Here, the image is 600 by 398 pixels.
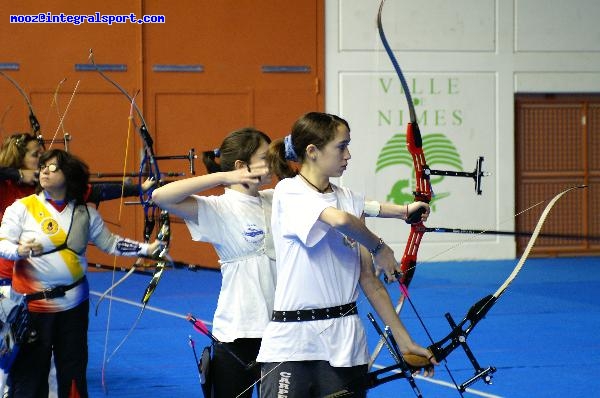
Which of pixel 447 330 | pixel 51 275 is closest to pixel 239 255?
pixel 51 275

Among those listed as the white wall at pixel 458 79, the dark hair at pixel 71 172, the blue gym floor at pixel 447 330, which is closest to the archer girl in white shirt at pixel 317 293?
the dark hair at pixel 71 172

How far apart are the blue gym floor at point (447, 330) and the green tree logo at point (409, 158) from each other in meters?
1.13

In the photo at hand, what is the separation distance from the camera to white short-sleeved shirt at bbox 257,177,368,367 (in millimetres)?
3070

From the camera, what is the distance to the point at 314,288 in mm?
3074

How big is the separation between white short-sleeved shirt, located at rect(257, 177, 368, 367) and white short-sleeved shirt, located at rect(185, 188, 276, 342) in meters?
0.56

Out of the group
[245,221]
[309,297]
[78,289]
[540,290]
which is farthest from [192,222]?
[540,290]

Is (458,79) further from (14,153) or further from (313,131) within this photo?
(313,131)

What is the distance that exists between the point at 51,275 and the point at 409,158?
31.9 feet

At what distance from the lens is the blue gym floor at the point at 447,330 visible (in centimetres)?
599

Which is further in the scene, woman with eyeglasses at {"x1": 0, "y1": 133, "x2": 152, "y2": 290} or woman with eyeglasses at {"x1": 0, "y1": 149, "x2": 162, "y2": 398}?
woman with eyeglasses at {"x1": 0, "y1": 133, "x2": 152, "y2": 290}

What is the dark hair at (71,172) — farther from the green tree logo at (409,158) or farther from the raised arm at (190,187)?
the green tree logo at (409,158)

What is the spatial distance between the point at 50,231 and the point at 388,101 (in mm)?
9523

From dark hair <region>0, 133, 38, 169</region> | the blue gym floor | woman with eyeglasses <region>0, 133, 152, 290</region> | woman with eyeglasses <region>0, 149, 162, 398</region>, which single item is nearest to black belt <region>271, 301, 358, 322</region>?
woman with eyeglasses <region>0, 149, 162, 398</region>
